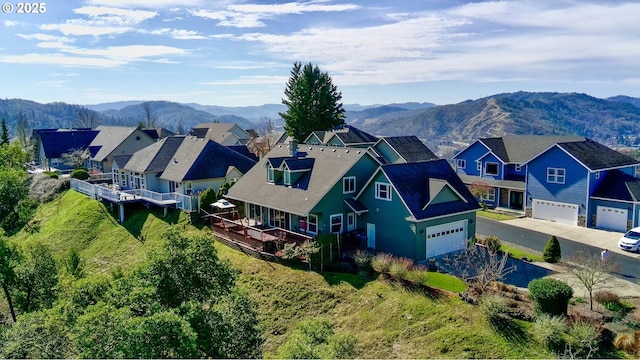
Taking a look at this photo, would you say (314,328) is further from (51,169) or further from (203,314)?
(51,169)

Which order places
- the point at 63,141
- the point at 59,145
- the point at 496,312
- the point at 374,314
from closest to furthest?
1. the point at 496,312
2. the point at 374,314
3. the point at 59,145
4. the point at 63,141

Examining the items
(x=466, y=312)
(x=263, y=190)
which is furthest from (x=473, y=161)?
(x=466, y=312)

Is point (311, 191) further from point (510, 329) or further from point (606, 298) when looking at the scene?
point (606, 298)

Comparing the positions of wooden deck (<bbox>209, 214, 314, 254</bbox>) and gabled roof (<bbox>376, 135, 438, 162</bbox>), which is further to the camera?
gabled roof (<bbox>376, 135, 438, 162</bbox>)

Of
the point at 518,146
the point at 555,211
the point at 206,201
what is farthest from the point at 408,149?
the point at 206,201

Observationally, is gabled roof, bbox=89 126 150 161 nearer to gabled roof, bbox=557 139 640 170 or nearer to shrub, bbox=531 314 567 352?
gabled roof, bbox=557 139 640 170

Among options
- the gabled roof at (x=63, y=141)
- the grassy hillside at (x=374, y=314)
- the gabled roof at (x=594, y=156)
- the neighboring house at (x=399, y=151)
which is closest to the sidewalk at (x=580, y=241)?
the gabled roof at (x=594, y=156)

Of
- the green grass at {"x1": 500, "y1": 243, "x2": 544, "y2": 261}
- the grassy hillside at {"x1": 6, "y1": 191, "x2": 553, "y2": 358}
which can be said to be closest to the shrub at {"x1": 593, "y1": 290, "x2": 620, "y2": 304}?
the grassy hillside at {"x1": 6, "y1": 191, "x2": 553, "y2": 358}
